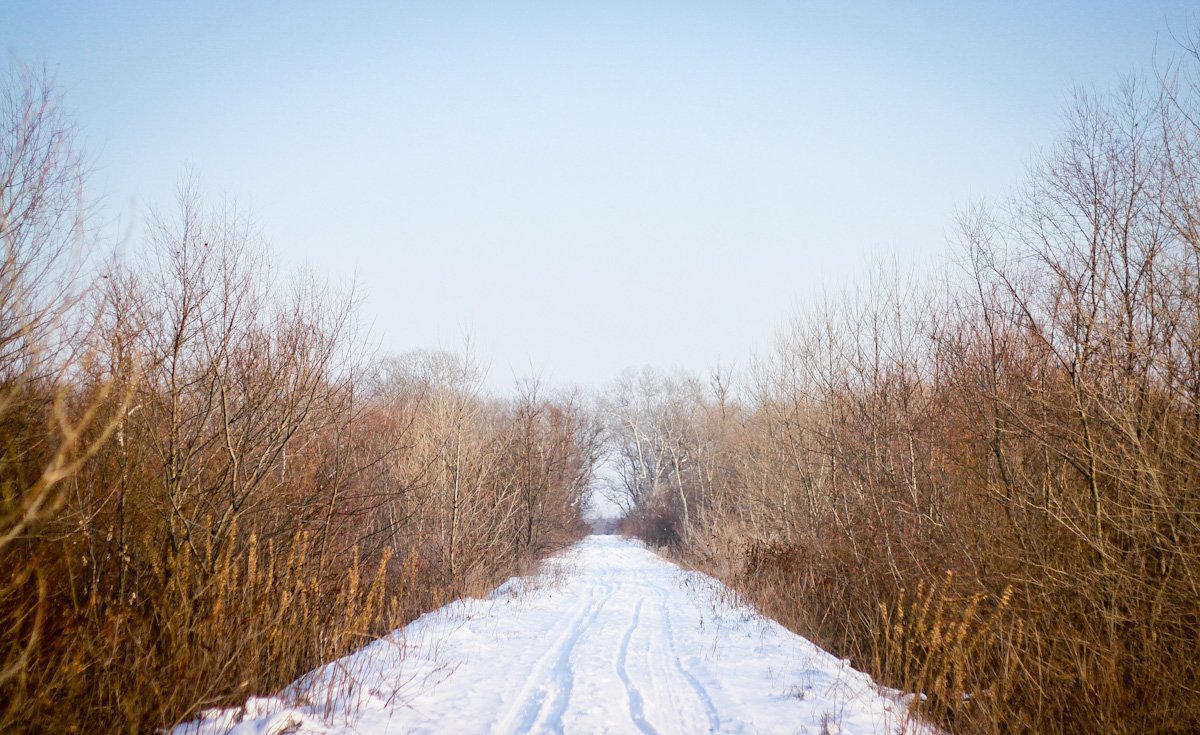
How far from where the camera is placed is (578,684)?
5363 mm

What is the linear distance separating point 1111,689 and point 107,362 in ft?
26.2

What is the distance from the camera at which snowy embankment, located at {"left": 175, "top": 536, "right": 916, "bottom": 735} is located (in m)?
4.28

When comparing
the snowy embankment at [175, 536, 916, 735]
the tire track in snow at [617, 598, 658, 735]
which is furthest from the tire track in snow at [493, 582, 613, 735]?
the tire track in snow at [617, 598, 658, 735]

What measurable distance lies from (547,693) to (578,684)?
385 mm

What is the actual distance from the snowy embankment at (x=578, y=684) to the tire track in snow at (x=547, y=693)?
0.05 feet

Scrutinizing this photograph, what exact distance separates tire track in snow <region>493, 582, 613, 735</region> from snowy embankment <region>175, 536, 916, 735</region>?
14 mm

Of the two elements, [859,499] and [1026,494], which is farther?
[859,499]

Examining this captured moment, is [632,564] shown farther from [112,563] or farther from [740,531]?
[112,563]

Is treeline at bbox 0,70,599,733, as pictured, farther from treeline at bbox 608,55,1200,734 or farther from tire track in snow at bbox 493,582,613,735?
treeline at bbox 608,55,1200,734

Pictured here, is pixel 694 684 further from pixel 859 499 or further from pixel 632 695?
pixel 859 499

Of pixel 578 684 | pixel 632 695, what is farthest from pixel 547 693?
pixel 632 695

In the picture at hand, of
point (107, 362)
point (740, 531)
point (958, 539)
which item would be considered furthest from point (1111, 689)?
point (740, 531)

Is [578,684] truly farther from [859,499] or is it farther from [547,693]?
[859,499]

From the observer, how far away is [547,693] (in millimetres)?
5094
